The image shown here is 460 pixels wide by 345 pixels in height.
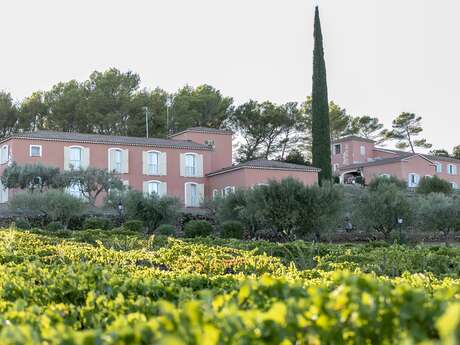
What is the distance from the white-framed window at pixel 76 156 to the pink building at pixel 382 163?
2137 centimetres

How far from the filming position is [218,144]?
40531 millimetres

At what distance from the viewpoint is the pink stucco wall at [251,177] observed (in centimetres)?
3475

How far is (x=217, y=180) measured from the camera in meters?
37.5

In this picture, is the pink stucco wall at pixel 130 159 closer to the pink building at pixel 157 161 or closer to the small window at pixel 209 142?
the pink building at pixel 157 161

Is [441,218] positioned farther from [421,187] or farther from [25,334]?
[25,334]

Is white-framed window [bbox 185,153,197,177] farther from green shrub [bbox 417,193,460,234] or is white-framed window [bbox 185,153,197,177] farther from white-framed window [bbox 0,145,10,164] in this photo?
green shrub [bbox 417,193,460,234]

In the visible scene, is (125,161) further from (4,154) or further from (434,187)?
(434,187)

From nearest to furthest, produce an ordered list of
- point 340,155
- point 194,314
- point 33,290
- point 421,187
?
point 194,314 < point 33,290 < point 421,187 < point 340,155

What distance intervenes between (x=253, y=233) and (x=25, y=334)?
21.9m

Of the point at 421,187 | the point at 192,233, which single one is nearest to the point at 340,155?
the point at 421,187

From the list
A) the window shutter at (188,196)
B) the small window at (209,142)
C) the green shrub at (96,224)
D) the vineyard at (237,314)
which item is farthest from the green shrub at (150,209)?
the vineyard at (237,314)

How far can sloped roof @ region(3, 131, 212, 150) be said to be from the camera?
3353cm

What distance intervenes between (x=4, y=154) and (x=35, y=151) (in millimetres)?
2064

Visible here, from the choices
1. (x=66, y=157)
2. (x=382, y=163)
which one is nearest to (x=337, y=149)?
(x=382, y=163)
